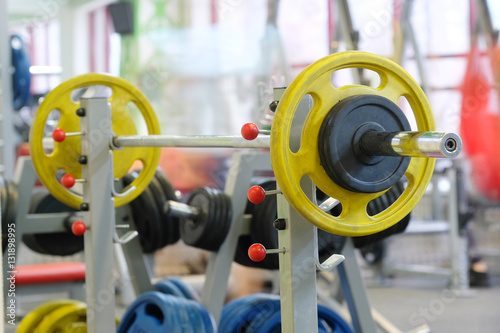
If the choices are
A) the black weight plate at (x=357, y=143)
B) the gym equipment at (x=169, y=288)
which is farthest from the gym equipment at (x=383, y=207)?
the black weight plate at (x=357, y=143)

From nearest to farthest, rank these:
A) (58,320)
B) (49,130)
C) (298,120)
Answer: (298,120), (58,320), (49,130)

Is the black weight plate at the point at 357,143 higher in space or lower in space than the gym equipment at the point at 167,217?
higher

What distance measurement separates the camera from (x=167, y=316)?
2.19 meters

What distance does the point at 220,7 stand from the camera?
6.36 meters

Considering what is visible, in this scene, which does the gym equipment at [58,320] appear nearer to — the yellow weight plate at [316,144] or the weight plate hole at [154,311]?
the weight plate hole at [154,311]

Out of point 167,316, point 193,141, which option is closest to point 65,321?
point 167,316

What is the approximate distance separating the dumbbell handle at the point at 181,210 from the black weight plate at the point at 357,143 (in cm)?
98

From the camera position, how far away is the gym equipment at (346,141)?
1395mm

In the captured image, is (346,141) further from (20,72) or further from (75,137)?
(20,72)

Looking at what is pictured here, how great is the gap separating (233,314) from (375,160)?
3.34 ft

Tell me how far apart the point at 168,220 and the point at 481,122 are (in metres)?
3.67

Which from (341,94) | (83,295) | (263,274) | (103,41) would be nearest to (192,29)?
(103,41)

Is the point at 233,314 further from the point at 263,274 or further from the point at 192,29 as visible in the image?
the point at 192,29

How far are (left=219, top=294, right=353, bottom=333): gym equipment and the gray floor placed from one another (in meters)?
1.54
